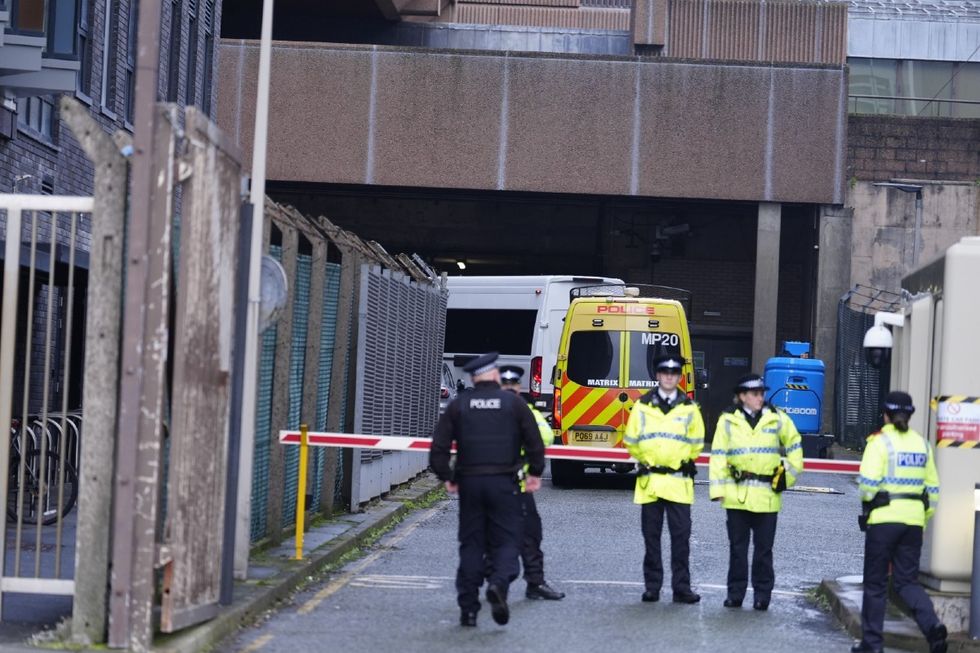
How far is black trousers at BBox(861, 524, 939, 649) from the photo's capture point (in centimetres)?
948

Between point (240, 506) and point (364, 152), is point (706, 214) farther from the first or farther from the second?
point (240, 506)

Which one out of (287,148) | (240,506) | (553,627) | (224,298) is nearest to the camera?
(224,298)

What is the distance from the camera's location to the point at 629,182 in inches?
1432

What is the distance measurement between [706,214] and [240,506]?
29.9m

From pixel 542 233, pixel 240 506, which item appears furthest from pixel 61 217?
pixel 542 233

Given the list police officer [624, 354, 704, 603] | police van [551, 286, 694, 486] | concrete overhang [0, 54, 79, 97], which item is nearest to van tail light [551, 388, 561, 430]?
police van [551, 286, 694, 486]

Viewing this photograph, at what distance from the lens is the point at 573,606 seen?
11414mm

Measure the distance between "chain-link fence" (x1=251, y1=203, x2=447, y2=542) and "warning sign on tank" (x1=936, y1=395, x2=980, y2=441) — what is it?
516 centimetres

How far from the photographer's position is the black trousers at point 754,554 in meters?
11.5

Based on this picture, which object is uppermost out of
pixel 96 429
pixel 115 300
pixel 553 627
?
pixel 115 300

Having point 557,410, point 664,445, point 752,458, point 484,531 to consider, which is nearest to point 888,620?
point 752,458

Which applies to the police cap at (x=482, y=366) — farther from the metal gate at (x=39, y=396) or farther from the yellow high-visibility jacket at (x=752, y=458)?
the metal gate at (x=39, y=396)

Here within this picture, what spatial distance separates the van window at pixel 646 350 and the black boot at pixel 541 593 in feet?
34.1

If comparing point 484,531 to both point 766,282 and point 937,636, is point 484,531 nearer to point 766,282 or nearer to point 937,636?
point 937,636
